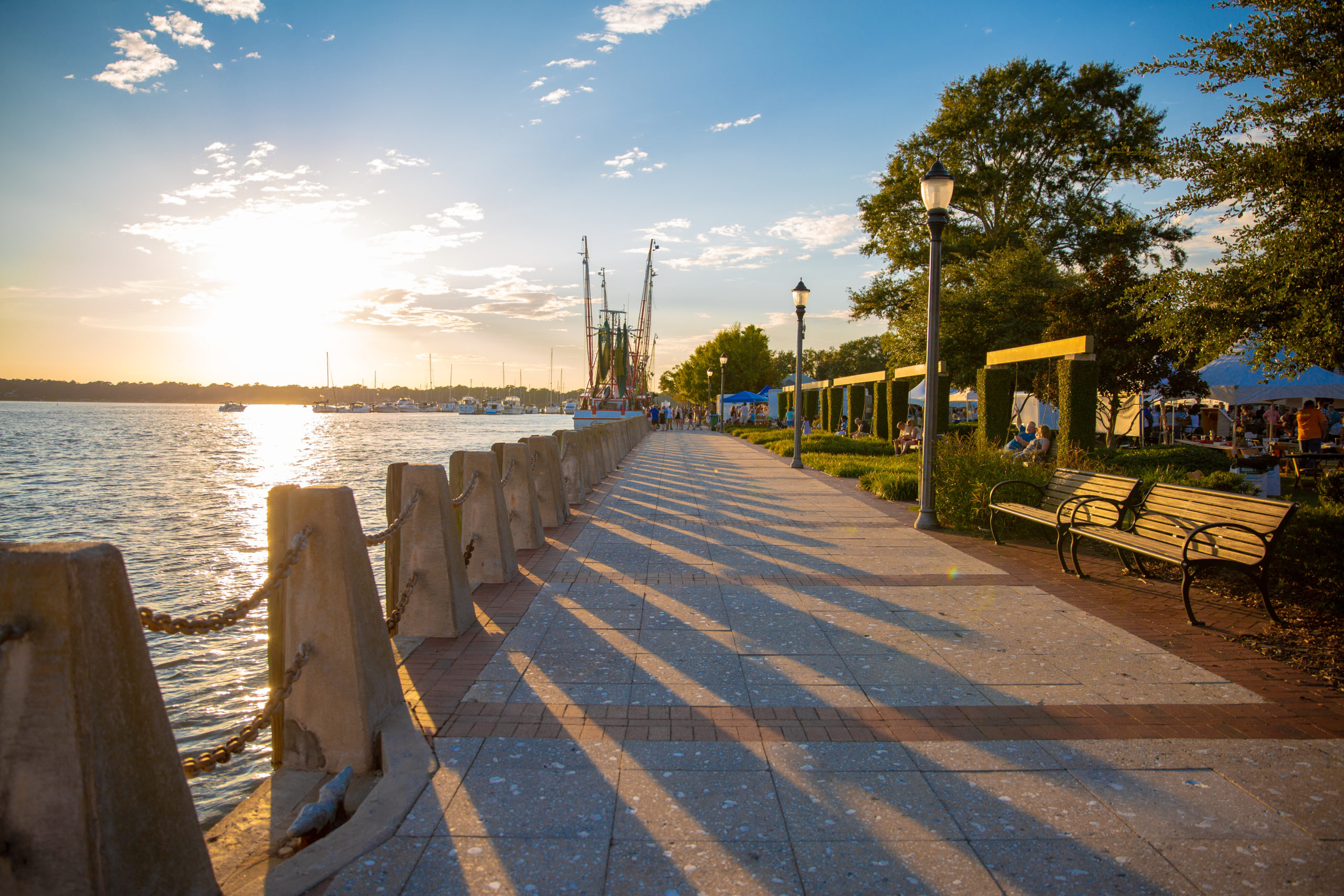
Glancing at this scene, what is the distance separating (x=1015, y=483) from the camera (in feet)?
29.1

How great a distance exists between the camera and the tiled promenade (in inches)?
100

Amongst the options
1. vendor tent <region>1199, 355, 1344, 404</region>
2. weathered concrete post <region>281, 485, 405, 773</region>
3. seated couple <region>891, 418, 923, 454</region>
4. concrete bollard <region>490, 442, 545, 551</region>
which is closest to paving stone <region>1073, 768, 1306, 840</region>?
weathered concrete post <region>281, 485, 405, 773</region>

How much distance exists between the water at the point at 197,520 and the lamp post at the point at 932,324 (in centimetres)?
637

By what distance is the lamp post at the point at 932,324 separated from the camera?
29.1 ft

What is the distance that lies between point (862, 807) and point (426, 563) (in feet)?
10.4

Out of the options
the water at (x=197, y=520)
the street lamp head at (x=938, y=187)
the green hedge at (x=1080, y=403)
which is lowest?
the water at (x=197, y=520)

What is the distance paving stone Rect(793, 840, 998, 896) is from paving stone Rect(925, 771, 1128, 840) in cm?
20

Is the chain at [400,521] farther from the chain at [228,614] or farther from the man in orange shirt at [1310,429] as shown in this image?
the man in orange shirt at [1310,429]

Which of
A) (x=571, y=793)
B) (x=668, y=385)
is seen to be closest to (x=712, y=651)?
(x=571, y=793)

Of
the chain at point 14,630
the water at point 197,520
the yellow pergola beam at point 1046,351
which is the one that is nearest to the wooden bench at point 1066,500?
the yellow pergola beam at point 1046,351

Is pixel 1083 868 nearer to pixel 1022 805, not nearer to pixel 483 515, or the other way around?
pixel 1022 805

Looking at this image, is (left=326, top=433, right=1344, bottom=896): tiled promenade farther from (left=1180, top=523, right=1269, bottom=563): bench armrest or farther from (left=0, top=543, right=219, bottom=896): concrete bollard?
(left=0, top=543, right=219, bottom=896): concrete bollard

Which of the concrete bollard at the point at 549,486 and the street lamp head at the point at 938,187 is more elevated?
the street lamp head at the point at 938,187

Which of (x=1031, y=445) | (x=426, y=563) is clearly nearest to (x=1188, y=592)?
(x=426, y=563)
